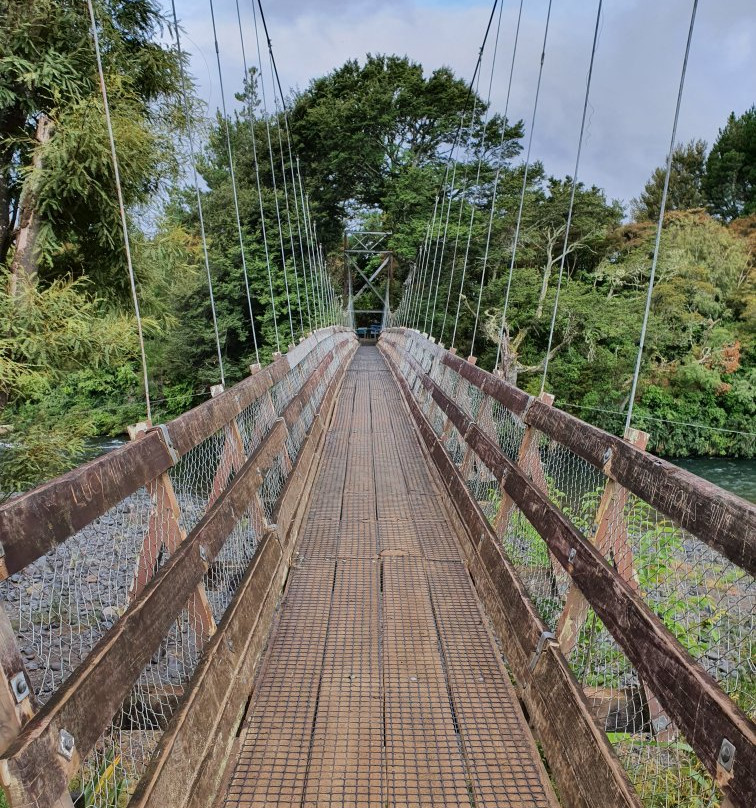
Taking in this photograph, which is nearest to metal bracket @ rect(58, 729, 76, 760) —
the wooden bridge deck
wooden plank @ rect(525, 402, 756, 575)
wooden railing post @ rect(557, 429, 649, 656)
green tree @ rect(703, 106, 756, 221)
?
the wooden bridge deck

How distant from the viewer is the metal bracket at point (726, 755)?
0.92m

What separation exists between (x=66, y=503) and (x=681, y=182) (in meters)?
42.0

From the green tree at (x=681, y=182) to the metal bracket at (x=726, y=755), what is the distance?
3633 cm

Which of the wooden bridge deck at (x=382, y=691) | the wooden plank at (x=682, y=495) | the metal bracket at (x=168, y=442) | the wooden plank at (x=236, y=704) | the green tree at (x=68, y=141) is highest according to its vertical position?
the green tree at (x=68, y=141)

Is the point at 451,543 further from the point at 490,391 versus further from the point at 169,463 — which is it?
the point at 169,463

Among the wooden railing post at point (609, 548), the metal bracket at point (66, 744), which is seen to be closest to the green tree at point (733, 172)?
the wooden railing post at point (609, 548)

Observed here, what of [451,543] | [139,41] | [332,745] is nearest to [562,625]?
[332,745]

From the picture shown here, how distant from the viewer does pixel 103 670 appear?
1.06 meters

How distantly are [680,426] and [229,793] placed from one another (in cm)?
2322

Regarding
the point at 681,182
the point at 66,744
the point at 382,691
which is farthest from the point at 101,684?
the point at 681,182

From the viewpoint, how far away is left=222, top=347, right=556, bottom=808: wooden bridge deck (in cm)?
151

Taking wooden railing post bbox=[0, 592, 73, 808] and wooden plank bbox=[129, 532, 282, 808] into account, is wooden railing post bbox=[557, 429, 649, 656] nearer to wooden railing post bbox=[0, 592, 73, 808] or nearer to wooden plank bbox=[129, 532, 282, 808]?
wooden plank bbox=[129, 532, 282, 808]

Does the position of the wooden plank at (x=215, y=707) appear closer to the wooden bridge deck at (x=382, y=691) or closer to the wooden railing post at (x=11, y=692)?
the wooden bridge deck at (x=382, y=691)

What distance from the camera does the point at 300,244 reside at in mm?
17469
